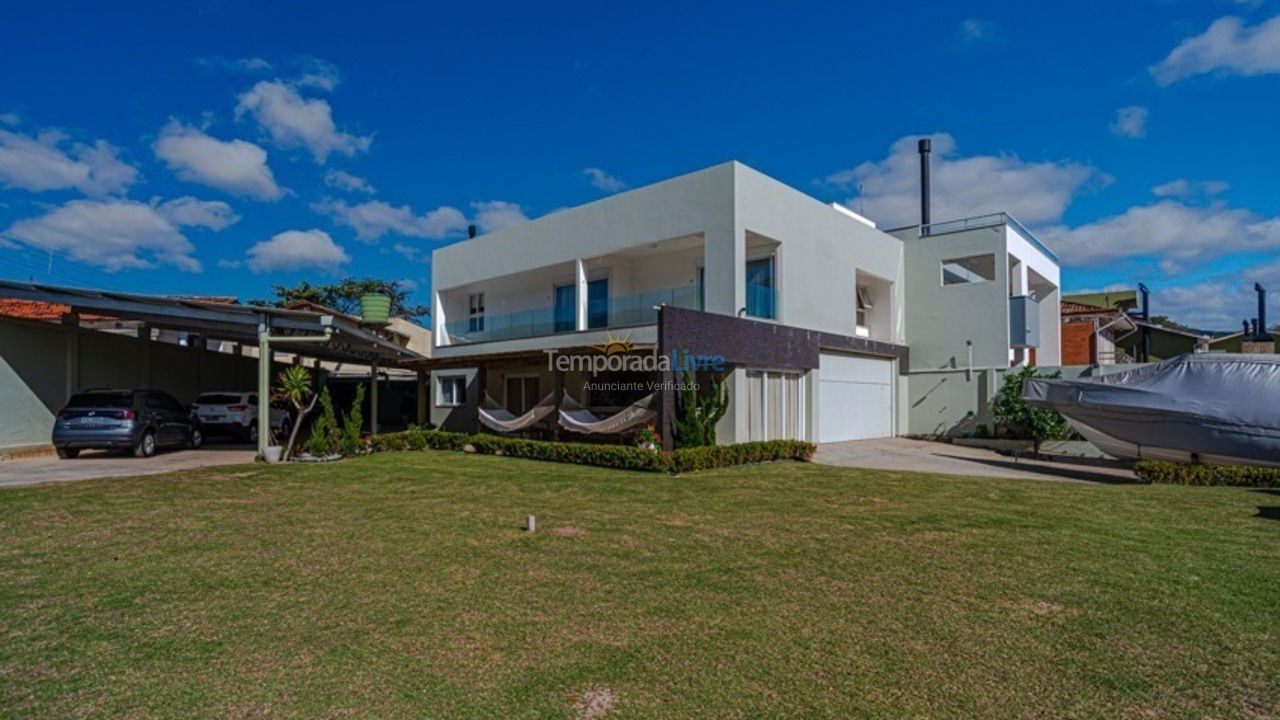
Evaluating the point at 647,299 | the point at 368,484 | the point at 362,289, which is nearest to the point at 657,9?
the point at 647,299

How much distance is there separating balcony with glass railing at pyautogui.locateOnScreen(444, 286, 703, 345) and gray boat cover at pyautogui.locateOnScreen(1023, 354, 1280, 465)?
7969 mm

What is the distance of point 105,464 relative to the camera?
12516 mm

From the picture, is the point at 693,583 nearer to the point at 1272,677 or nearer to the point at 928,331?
the point at 1272,677

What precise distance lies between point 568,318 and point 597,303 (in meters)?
1.30

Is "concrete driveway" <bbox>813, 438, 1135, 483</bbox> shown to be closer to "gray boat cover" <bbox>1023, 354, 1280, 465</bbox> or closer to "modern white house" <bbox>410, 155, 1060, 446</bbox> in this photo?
"gray boat cover" <bbox>1023, 354, 1280, 465</bbox>

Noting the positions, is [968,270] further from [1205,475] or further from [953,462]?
[1205,475]

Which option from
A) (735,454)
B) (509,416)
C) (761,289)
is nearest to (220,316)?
(509,416)

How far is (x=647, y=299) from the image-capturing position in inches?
621

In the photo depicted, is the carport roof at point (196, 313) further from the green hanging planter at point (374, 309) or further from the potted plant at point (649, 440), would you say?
the potted plant at point (649, 440)

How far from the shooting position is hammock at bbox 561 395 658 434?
13219mm

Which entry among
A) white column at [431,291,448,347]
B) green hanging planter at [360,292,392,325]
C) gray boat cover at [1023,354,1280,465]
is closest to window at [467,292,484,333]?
white column at [431,291,448,347]

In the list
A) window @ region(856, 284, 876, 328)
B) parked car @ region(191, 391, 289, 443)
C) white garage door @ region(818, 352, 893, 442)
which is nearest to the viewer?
white garage door @ region(818, 352, 893, 442)

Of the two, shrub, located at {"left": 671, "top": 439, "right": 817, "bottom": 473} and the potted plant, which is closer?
shrub, located at {"left": 671, "top": 439, "right": 817, "bottom": 473}

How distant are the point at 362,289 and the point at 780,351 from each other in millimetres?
42086
